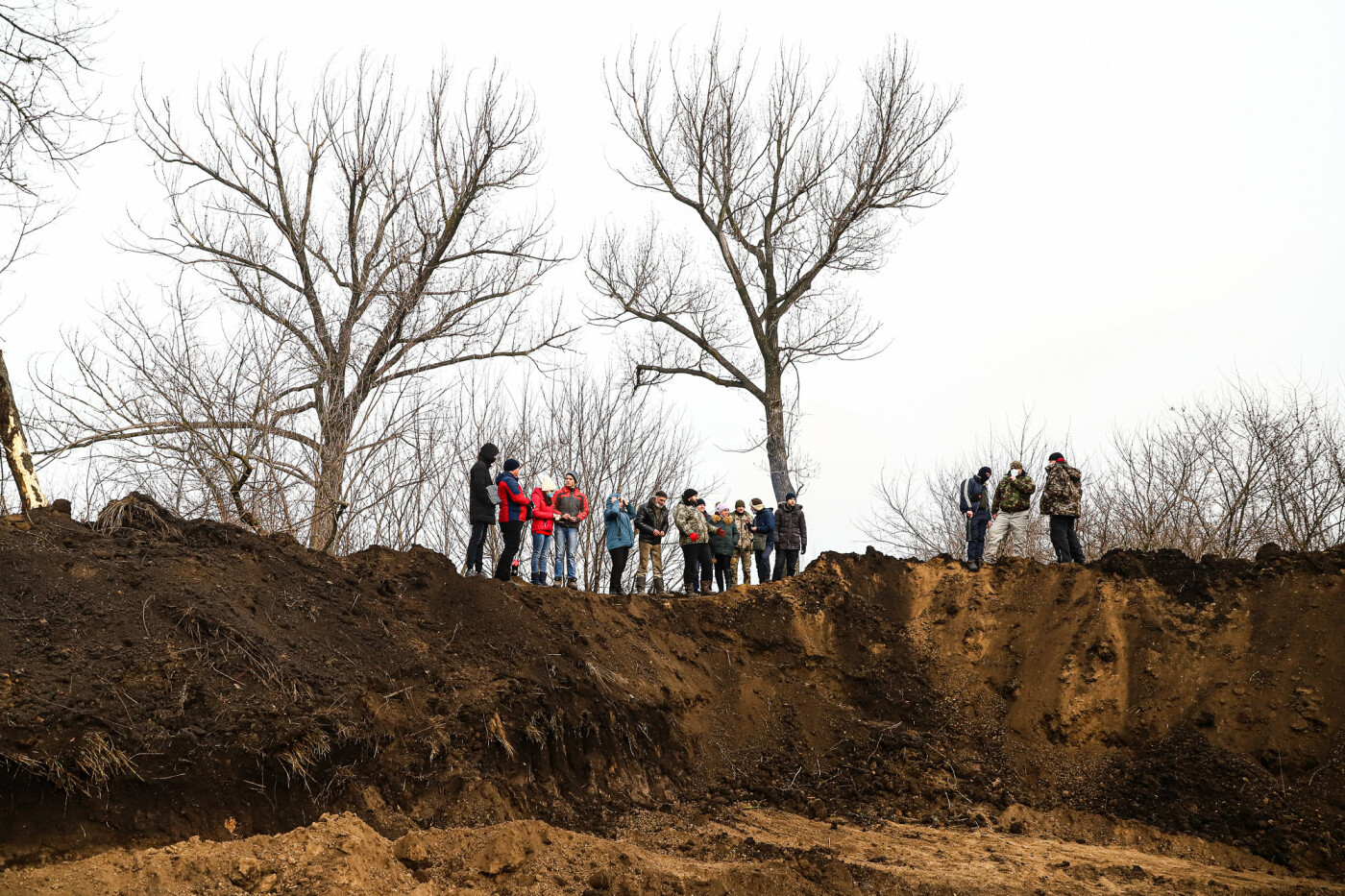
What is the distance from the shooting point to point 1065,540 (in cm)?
1303

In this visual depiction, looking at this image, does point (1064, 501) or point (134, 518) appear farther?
point (1064, 501)

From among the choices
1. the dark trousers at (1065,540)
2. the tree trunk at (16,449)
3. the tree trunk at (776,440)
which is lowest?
the dark trousers at (1065,540)

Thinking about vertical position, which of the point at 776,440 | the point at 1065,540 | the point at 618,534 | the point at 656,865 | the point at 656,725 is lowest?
the point at 656,865

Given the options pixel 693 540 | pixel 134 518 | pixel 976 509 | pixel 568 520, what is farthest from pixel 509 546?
pixel 976 509

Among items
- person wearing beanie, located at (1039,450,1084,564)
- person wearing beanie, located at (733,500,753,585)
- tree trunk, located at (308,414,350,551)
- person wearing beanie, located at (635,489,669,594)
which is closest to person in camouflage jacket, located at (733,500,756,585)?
person wearing beanie, located at (733,500,753,585)

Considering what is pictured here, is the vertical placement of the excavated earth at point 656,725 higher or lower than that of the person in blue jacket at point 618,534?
lower

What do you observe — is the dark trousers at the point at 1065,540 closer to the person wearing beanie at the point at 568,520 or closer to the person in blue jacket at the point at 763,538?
the person in blue jacket at the point at 763,538

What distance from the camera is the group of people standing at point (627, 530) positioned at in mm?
11258

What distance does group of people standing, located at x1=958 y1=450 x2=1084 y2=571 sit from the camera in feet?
41.8

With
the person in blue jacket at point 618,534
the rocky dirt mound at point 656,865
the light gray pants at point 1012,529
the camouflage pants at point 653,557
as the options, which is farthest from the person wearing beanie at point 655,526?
the rocky dirt mound at point 656,865

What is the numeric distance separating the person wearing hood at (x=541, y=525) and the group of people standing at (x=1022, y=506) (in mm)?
6154

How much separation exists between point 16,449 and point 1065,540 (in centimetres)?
1294

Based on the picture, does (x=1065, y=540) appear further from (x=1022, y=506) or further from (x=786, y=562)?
(x=786, y=562)

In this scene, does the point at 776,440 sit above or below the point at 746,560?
above
